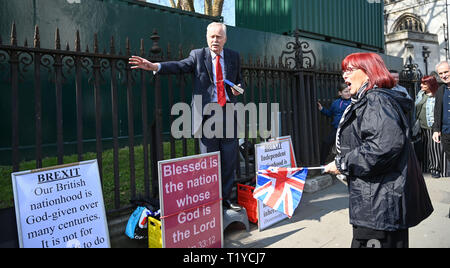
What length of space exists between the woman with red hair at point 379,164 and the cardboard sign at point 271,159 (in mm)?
1745

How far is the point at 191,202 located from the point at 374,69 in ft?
6.53

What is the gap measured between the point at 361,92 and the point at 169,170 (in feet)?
5.73

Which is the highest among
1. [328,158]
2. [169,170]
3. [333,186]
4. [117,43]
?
[117,43]

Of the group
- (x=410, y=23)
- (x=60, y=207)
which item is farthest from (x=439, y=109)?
(x=410, y=23)

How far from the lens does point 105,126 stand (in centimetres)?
729

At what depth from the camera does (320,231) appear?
148 inches

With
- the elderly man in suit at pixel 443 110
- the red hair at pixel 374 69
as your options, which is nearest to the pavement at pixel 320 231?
the elderly man in suit at pixel 443 110

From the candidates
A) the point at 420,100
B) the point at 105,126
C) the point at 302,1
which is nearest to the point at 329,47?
the point at 302,1

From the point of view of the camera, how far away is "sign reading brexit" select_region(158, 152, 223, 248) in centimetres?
282

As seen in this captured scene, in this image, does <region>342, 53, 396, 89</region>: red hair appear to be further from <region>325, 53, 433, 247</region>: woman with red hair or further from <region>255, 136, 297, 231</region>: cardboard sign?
<region>255, 136, 297, 231</region>: cardboard sign

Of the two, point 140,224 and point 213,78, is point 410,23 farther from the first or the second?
point 140,224

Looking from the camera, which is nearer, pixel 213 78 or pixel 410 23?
pixel 213 78

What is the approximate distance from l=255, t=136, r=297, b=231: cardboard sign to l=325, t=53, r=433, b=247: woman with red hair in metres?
1.75

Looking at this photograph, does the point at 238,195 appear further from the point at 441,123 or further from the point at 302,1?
the point at 302,1
